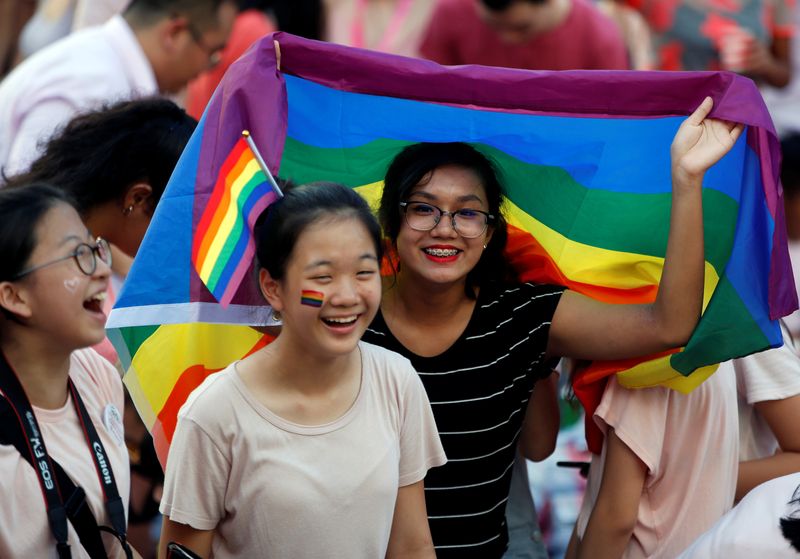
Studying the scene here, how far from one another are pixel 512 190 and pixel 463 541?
1.00 meters

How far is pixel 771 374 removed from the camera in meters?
3.51

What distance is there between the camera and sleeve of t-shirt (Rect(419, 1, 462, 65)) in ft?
19.7

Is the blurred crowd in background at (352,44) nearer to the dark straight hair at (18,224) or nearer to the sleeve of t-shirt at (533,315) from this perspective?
the sleeve of t-shirt at (533,315)

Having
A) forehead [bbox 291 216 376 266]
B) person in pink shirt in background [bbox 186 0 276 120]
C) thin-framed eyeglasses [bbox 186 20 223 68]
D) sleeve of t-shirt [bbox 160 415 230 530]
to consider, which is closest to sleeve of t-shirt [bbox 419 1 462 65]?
person in pink shirt in background [bbox 186 0 276 120]

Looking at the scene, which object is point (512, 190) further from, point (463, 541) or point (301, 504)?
point (301, 504)

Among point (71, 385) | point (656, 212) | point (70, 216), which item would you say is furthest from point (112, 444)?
point (656, 212)

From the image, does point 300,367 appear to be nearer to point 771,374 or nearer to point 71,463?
point 71,463

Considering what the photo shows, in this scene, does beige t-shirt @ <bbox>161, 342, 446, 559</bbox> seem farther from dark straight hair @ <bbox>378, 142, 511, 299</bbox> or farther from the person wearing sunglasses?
dark straight hair @ <bbox>378, 142, 511, 299</bbox>

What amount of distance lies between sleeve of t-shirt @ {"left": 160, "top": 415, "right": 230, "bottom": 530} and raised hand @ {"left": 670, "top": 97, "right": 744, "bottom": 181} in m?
1.36

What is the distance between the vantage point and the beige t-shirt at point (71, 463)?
2.83 metres

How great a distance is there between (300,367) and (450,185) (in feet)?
2.57

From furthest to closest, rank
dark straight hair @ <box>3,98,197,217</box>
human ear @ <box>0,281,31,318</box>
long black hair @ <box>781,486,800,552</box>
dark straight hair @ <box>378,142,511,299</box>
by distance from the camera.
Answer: dark straight hair @ <box>3,98,197,217</box> < dark straight hair @ <box>378,142,511,299</box> < human ear @ <box>0,281,31,318</box> < long black hair @ <box>781,486,800,552</box>

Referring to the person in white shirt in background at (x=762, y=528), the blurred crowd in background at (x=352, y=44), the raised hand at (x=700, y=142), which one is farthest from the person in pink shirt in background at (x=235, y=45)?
the person in white shirt in background at (x=762, y=528)

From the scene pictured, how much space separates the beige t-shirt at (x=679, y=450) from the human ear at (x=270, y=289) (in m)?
1.00
